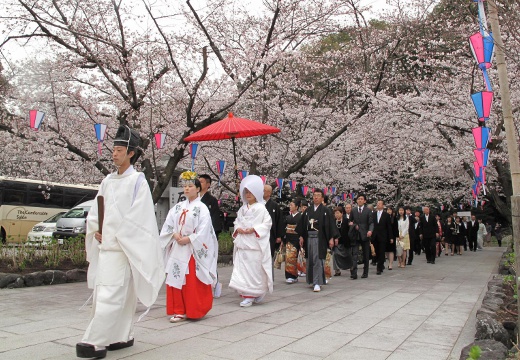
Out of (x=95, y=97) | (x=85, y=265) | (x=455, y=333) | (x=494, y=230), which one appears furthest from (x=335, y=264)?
(x=494, y=230)

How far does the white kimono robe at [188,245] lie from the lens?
562 centimetres

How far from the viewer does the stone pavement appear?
166 inches

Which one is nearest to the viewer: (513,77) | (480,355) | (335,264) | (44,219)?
(480,355)

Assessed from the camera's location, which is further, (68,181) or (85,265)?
(68,181)

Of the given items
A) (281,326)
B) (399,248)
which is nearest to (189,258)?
(281,326)

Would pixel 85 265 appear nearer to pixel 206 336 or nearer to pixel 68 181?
pixel 206 336

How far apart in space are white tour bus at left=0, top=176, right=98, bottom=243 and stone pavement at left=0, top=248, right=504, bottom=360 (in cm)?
1181

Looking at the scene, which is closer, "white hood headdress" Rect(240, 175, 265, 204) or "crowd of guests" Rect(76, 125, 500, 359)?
"crowd of guests" Rect(76, 125, 500, 359)

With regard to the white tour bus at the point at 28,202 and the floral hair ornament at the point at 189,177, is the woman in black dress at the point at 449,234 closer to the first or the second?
the white tour bus at the point at 28,202

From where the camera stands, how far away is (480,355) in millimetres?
3445

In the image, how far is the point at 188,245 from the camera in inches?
226

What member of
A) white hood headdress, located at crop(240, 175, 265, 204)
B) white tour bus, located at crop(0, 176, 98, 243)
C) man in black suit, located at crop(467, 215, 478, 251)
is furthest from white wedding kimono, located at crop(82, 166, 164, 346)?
man in black suit, located at crop(467, 215, 478, 251)

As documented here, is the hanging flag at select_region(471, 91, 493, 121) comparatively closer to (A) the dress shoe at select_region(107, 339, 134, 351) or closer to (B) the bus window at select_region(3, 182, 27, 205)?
(A) the dress shoe at select_region(107, 339, 134, 351)

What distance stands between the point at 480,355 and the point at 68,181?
20.2m
